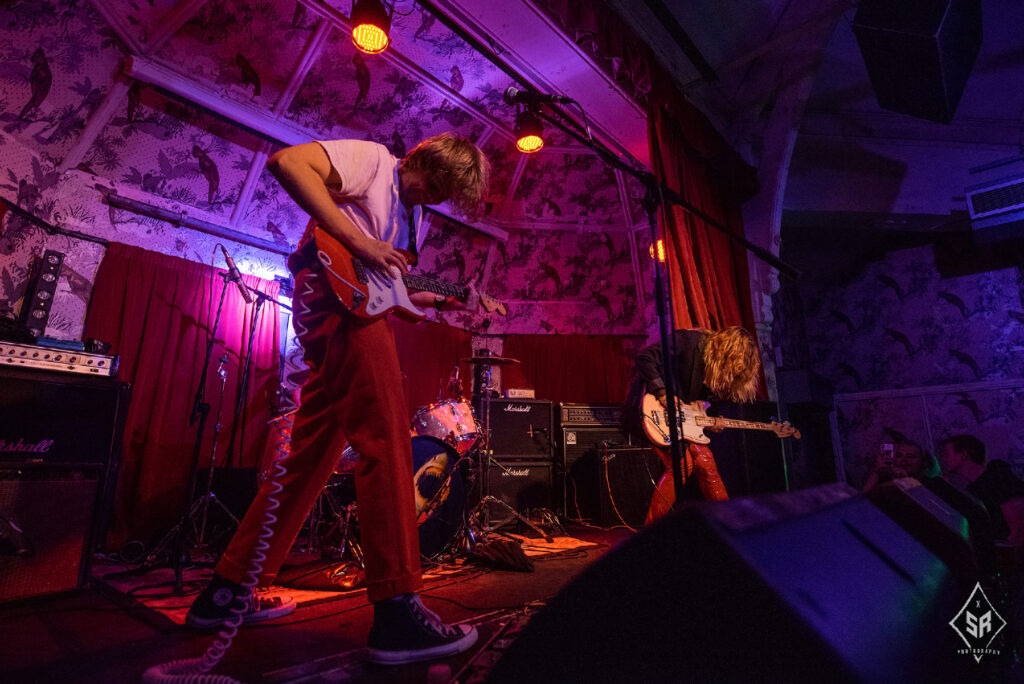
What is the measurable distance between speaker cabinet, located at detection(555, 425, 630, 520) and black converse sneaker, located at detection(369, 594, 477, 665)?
3.99 metres

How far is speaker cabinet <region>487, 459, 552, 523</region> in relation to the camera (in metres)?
4.91

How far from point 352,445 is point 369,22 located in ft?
9.30

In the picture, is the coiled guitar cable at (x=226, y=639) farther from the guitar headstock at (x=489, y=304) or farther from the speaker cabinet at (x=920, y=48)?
the speaker cabinet at (x=920, y=48)

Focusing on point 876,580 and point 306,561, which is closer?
point 876,580

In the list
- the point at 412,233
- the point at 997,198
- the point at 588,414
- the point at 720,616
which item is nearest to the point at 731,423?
the point at 588,414

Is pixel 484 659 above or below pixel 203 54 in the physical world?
below

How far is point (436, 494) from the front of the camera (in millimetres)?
3428

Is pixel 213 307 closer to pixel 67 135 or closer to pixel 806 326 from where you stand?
pixel 67 135

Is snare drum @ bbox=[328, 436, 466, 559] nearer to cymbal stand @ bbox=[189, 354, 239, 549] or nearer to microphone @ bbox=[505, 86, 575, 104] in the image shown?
cymbal stand @ bbox=[189, 354, 239, 549]

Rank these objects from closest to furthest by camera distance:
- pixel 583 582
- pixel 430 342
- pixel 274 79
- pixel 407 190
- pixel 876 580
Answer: pixel 583 582
pixel 876 580
pixel 407 190
pixel 274 79
pixel 430 342

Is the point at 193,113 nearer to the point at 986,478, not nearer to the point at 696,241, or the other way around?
the point at 696,241

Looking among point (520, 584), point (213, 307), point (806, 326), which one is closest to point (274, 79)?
point (213, 307)

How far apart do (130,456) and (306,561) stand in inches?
69.3

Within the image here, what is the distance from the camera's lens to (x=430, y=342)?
5852mm
